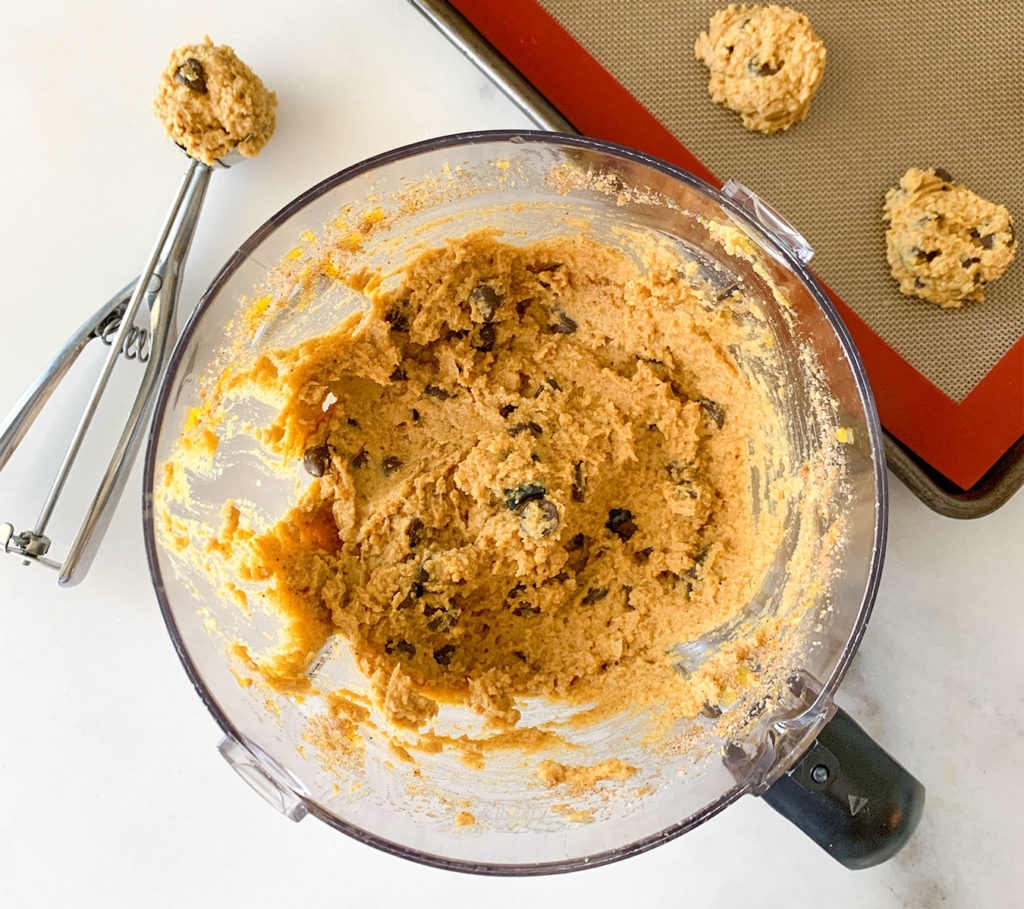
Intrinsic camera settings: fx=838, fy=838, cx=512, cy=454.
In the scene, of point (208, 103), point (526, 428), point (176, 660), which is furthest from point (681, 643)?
point (208, 103)

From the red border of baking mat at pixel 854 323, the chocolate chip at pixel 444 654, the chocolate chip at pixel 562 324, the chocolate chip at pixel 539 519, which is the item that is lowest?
the chocolate chip at pixel 444 654

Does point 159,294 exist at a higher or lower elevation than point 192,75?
lower

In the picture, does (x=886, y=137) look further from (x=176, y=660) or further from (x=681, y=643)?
(x=176, y=660)

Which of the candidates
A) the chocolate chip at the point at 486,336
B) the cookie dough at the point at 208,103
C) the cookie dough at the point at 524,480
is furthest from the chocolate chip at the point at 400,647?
the cookie dough at the point at 208,103

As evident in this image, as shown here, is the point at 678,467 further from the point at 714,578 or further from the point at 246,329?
the point at 246,329

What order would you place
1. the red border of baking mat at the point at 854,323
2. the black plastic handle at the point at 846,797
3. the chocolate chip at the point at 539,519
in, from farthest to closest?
1. the red border of baking mat at the point at 854,323
2. the chocolate chip at the point at 539,519
3. the black plastic handle at the point at 846,797

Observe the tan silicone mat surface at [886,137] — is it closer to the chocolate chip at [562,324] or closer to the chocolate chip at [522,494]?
the chocolate chip at [562,324]
